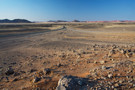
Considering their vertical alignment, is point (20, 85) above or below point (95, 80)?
below

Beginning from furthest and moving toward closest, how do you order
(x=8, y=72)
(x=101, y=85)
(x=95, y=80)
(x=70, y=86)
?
(x=8, y=72), (x=95, y=80), (x=101, y=85), (x=70, y=86)

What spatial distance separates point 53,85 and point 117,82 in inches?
98.7

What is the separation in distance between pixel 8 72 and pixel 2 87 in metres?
1.69

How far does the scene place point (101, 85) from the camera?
4070 mm

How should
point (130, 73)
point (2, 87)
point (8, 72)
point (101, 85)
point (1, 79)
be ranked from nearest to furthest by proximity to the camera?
1. point (101, 85)
2. point (130, 73)
3. point (2, 87)
4. point (1, 79)
5. point (8, 72)

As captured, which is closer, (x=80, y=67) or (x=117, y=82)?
(x=117, y=82)

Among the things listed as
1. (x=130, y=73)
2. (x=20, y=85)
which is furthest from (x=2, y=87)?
(x=130, y=73)

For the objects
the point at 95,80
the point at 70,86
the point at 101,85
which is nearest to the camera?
the point at 70,86

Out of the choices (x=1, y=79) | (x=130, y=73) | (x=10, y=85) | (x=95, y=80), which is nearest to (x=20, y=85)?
(x=10, y=85)

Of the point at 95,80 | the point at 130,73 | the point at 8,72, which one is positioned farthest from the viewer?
the point at 8,72

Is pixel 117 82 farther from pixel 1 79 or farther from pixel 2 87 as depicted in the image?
pixel 1 79

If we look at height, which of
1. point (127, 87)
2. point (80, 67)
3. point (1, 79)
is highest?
point (127, 87)

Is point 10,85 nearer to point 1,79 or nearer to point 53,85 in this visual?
point 1,79

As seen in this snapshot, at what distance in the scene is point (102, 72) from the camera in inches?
204
